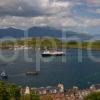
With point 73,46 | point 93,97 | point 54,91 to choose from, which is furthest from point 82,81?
point 73,46

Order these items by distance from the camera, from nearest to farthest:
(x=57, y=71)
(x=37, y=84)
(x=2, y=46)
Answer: (x=37, y=84), (x=57, y=71), (x=2, y=46)

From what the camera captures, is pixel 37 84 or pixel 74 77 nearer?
pixel 37 84

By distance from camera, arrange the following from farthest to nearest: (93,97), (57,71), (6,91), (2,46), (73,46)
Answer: (2,46) → (73,46) → (57,71) → (93,97) → (6,91)

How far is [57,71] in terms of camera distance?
62500 millimetres

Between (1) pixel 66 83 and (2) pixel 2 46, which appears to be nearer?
(1) pixel 66 83

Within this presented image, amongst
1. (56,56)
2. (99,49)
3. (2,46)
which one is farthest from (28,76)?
(2,46)

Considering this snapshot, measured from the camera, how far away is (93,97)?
25562 millimetres

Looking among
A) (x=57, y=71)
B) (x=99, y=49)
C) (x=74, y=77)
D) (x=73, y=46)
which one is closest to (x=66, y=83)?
(x=74, y=77)

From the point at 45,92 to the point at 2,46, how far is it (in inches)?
4403

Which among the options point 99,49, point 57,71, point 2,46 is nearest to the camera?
point 57,71

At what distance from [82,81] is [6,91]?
2822cm

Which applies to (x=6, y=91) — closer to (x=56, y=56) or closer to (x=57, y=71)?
(x=57, y=71)

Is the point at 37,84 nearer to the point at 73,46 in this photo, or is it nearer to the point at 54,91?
the point at 54,91

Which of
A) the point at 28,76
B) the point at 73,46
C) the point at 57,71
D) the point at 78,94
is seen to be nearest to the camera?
the point at 78,94
